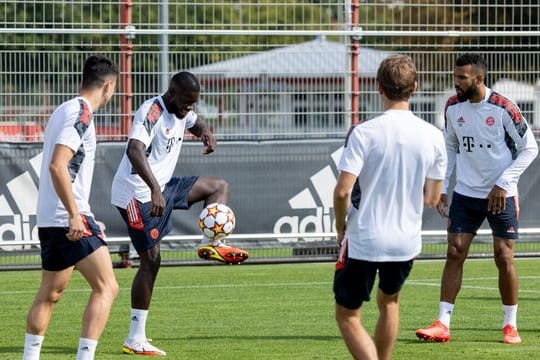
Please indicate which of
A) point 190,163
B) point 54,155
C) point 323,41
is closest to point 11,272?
point 190,163

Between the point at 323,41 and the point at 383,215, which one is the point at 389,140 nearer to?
the point at 383,215

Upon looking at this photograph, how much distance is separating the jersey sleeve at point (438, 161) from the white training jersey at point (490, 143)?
109 inches

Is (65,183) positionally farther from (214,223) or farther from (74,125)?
(214,223)

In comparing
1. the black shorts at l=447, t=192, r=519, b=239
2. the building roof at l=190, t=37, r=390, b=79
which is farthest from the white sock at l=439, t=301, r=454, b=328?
the building roof at l=190, t=37, r=390, b=79

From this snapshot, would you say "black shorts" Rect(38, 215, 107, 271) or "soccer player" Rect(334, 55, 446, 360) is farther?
"black shorts" Rect(38, 215, 107, 271)

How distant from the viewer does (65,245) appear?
27.3 feet

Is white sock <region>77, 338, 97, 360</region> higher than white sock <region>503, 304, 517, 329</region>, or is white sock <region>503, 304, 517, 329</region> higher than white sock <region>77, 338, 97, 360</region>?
white sock <region>77, 338, 97, 360</region>

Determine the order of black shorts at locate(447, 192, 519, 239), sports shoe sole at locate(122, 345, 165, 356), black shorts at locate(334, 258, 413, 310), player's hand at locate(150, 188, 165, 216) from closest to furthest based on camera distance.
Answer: black shorts at locate(334, 258, 413, 310) < player's hand at locate(150, 188, 165, 216) < sports shoe sole at locate(122, 345, 165, 356) < black shorts at locate(447, 192, 519, 239)

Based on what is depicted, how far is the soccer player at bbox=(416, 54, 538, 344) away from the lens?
1042 centimetres

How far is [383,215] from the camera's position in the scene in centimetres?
748

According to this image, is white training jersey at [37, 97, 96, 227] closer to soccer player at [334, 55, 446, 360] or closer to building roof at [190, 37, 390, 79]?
soccer player at [334, 55, 446, 360]

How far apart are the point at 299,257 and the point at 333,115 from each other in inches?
77.4

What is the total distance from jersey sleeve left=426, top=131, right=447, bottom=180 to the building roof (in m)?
9.51

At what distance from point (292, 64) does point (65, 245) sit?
9339 millimetres
